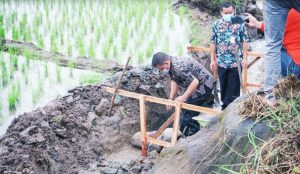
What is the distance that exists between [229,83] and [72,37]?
15.2 ft

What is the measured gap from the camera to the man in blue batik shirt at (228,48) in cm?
598

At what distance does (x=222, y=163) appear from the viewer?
3002mm

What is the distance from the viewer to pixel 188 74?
18.6ft

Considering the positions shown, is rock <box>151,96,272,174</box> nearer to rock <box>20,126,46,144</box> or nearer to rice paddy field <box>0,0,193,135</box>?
rock <box>20,126,46,144</box>

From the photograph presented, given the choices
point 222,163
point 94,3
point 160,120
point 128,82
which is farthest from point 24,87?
point 94,3

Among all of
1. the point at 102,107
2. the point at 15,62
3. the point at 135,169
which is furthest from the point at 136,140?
the point at 15,62

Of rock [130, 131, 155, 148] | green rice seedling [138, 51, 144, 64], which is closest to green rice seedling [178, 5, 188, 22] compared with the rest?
green rice seedling [138, 51, 144, 64]

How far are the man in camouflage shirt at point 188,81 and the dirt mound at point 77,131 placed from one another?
92cm

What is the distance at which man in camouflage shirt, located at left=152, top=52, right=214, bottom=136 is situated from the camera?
5.58 m

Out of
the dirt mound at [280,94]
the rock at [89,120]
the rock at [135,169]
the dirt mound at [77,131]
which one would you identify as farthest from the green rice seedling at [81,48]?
the dirt mound at [280,94]

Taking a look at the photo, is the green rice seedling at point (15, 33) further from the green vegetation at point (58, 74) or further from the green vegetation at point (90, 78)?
the green vegetation at point (90, 78)

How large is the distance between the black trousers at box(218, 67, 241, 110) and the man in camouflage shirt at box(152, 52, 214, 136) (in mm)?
247

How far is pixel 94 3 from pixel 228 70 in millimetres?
7536

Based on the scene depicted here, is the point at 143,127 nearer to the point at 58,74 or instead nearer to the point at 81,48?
the point at 58,74
